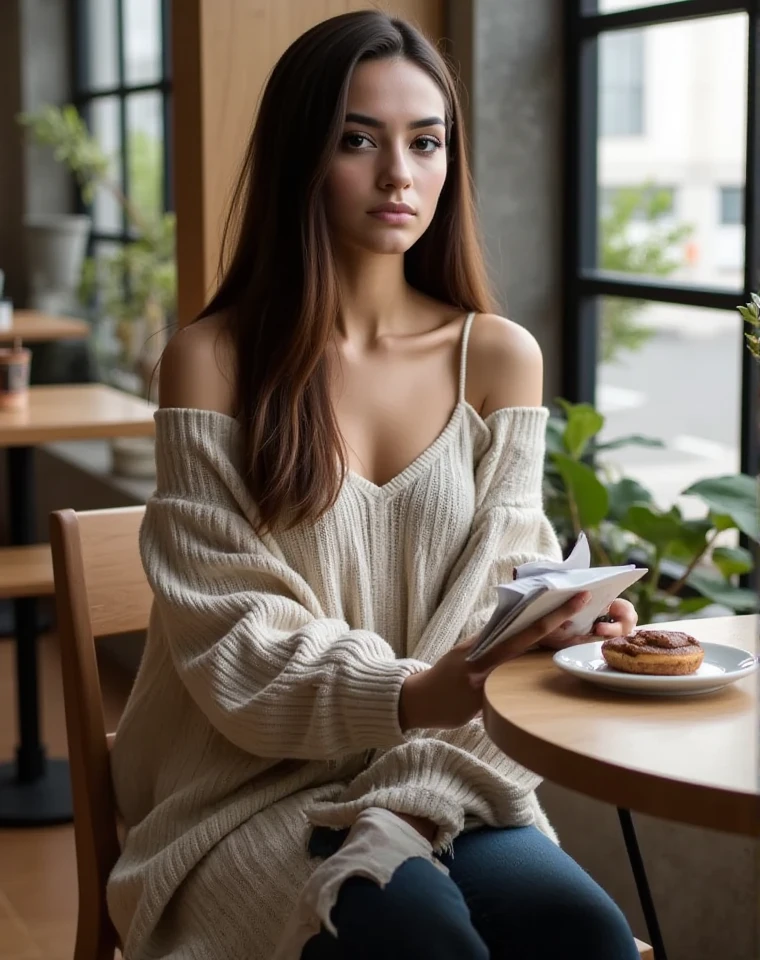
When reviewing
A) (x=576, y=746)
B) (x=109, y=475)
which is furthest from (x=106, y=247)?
(x=576, y=746)

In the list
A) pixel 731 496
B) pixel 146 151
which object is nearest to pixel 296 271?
pixel 731 496

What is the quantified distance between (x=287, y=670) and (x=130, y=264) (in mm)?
3605

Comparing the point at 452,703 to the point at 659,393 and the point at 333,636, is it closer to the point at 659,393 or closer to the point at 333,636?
the point at 333,636

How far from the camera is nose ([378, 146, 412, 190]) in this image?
1605mm

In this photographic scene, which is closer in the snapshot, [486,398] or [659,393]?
[486,398]

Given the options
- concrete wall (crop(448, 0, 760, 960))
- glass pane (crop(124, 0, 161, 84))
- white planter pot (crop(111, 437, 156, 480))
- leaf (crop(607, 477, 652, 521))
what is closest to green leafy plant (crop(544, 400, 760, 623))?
leaf (crop(607, 477, 652, 521))

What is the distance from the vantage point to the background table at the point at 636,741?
1.01m

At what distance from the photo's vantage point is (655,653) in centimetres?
126

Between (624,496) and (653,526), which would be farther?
(624,496)

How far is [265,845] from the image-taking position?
1490 millimetres

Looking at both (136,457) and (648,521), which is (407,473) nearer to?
(648,521)

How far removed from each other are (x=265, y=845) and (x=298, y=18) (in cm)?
170

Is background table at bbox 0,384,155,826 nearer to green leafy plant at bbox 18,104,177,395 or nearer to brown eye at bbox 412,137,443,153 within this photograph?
green leafy plant at bbox 18,104,177,395

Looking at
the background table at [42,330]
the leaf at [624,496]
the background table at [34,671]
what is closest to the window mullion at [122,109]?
the background table at [42,330]
